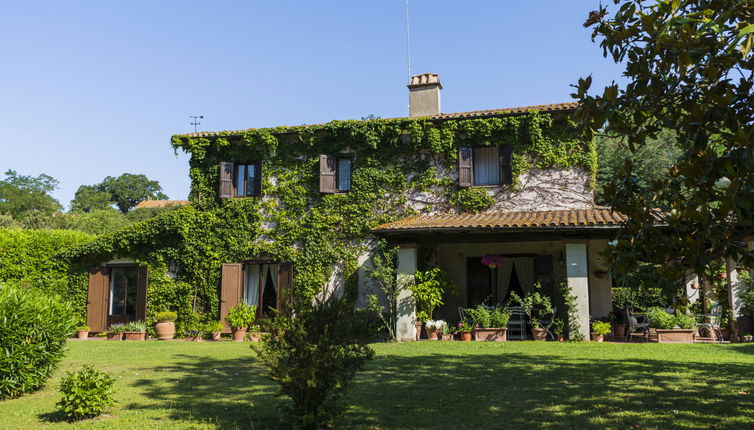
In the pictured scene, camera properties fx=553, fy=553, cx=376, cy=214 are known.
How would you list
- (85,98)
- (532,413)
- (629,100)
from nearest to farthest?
1. (629,100)
2. (532,413)
3. (85,98)

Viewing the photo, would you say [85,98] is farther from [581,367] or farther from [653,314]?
[653,314]

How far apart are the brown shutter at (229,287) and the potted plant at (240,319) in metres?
0.22

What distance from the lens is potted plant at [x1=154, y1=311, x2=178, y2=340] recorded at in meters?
15.8

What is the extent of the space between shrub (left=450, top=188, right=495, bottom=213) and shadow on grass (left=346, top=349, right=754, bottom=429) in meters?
6.43

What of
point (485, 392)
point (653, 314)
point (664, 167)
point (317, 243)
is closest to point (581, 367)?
point (485, 392)

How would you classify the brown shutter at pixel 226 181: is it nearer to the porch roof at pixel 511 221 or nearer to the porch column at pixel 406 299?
the porch roof at pixel 511 221

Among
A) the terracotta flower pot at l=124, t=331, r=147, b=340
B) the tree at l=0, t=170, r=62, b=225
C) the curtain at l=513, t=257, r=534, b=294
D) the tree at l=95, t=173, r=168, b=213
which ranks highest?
the tree at l=95, t=173, r=168, b=213

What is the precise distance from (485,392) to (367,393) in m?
1.41

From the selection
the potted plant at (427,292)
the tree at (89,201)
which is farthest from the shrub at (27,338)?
the tree at (89,201)

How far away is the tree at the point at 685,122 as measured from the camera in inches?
139

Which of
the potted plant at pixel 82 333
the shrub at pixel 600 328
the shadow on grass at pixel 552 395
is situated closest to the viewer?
the shadow on grass at pixel 552 395

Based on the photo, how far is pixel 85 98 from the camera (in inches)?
476

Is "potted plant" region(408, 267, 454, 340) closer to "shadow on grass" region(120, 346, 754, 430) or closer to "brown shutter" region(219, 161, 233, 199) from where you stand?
"shadow on grass" region(120, 346, 754, 430)

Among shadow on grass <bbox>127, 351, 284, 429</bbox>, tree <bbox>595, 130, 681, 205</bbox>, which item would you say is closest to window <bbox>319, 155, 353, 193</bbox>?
shadow on grass <bbox>127, 351, 284, 429</bbox>
